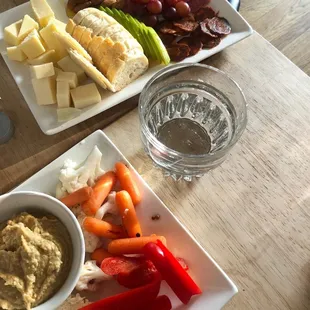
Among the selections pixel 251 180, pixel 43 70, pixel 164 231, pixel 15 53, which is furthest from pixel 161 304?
pixel 15 53

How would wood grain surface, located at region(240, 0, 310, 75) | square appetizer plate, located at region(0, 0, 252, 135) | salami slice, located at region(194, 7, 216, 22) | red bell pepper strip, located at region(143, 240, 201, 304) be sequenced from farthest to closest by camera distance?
1. wood grain surface, located at region(240, 0, 310, 75)
2. salami slice, located at region(194, 7, 216, 22)
3. square appetizer plate, located at region(0, 0, 252, 135)
4. red bell pepper strip, located at region(143, 240, 201, 304)

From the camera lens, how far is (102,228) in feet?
3.39

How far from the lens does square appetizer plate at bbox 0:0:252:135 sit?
121cm

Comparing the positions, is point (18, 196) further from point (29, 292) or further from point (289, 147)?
point (289, 147)


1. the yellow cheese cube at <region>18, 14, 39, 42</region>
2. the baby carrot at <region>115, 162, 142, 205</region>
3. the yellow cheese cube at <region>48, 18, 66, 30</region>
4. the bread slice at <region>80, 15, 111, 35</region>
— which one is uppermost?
the bread slice at <region>80, 15, 111, 35</region>

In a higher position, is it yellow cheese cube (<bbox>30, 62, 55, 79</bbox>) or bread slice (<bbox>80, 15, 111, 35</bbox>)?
bread slice (<bbox>80, 15, 111, 35</bbox>)

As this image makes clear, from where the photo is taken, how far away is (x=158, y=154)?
1.14m

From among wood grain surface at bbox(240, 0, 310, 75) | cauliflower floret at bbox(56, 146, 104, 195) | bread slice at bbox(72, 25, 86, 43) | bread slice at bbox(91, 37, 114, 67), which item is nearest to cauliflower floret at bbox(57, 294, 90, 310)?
cauliflower floret at bbox(56, 146, 104, 195)

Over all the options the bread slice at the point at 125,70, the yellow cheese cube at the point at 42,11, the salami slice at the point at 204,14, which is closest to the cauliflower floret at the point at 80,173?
the bread slice at the point at 125,70

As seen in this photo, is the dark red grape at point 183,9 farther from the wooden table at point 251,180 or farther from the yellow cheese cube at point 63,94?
the yellow cheese cube at point 63,94

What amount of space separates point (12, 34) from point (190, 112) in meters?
0.54

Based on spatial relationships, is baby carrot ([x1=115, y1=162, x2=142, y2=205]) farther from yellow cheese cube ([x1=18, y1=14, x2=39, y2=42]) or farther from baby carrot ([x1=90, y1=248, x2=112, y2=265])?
yellow cheese cube ([x1=18, y1=14, x2=39, y2=42])

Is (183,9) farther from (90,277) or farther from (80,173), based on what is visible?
(90,277)

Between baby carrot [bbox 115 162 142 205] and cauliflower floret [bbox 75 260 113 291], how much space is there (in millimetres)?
→ 178
